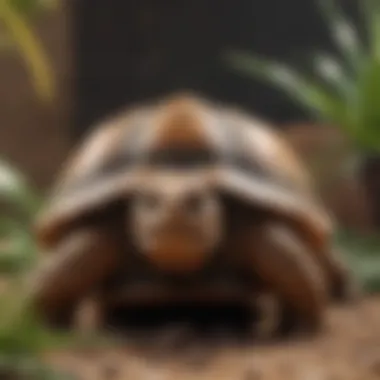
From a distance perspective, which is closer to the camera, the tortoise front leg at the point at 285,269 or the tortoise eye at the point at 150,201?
the tortoise eye at the point at 150,201

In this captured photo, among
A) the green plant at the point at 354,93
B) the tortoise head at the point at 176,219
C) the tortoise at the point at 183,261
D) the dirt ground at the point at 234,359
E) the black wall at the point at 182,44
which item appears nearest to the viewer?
the dirt ground at the point at 234,359

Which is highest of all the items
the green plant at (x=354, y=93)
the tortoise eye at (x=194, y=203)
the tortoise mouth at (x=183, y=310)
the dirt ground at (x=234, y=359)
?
the green plant at (x=354, y=93)

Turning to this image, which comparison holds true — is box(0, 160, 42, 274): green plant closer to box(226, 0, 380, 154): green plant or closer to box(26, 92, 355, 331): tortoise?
box(26, 92, 355, 331): tortoise

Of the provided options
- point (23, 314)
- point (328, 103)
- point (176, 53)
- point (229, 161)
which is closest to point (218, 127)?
point (229, 161)

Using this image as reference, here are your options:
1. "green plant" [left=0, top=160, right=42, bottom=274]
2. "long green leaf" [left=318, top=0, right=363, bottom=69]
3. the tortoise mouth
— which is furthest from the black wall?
the tortoise mouth

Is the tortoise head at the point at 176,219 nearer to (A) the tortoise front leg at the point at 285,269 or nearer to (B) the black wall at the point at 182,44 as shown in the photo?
(A) the tortoise front leg at the point at 285,269

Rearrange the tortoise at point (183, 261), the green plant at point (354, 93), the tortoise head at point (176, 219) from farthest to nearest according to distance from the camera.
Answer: the green plant at point (354, 93) → the tortoise at point (183, 261) → the tortoise head at point (176, 219)

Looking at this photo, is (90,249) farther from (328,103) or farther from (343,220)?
(343,220)

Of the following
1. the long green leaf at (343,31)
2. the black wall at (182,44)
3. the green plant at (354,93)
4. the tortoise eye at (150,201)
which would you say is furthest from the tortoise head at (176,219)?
the black wall at (182,44)
